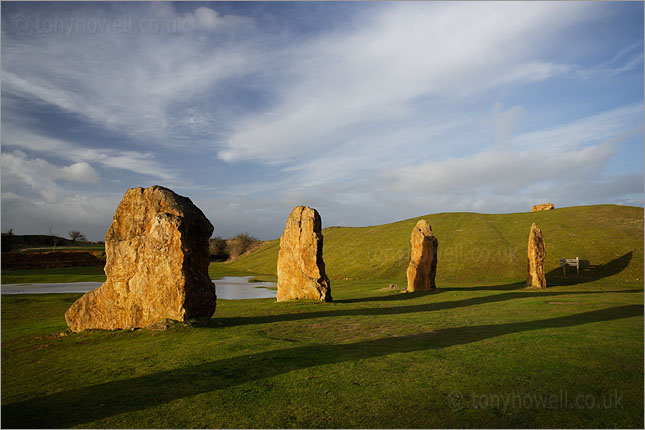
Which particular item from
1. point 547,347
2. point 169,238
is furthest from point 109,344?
point 547,347

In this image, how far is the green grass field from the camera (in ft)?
21.1

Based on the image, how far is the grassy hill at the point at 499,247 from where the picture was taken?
43.0 metres

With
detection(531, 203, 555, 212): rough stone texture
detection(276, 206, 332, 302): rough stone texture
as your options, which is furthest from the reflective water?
detection(531, 203, 555, 212): rough stone texture

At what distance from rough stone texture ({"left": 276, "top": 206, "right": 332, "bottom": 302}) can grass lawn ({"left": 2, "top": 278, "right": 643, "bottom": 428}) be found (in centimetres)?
795

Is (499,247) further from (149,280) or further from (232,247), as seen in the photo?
(232,247)

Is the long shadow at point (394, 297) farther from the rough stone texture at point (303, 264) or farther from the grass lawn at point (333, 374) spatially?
the grass lawn at point (333, 374)

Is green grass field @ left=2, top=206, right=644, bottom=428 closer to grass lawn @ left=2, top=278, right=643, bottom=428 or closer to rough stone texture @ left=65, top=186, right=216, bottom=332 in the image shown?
grass lawn @ left=2, top=278, right=643, bottom=428

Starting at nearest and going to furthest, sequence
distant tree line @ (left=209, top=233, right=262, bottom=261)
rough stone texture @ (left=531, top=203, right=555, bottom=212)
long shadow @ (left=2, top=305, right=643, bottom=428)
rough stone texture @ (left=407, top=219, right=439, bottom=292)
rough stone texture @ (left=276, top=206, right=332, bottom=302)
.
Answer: long shadow @ (left=2, top=305, right=643, bottom=428), rough stone texture @ (left=276, top=206, right=332, bottom=302), rough stone texture @ (left=407, top=219, right=439, bottom=292), rough stone texture @ (left=531, top=203, right=555, bottom=212), distant tree line @ (left=209, top=233, right=262, bottom=261)

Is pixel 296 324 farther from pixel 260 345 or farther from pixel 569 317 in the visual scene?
pixel 569 317

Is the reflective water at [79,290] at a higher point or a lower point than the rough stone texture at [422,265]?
lower

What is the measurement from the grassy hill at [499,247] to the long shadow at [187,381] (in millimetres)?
30423

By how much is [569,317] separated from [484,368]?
10.0 metres

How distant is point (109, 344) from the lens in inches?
476

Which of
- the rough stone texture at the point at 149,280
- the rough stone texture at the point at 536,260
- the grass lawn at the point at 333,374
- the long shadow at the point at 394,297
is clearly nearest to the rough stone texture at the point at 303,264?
the long shadow at the point at 394,297
